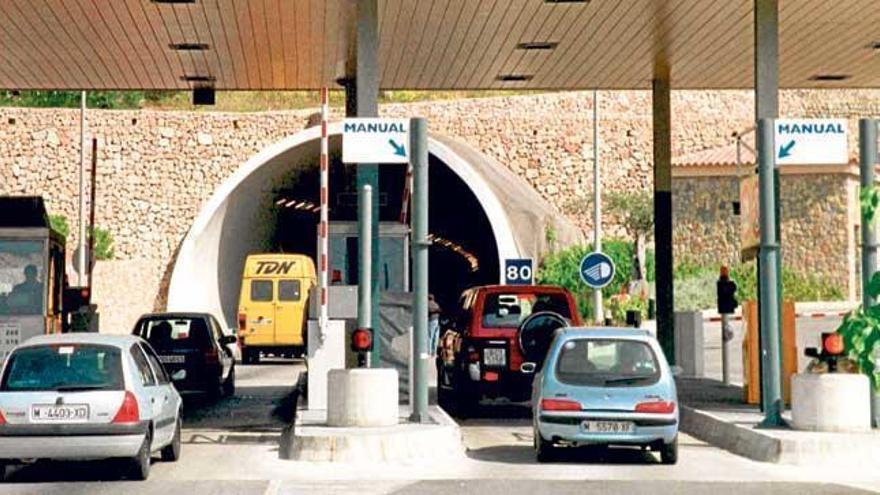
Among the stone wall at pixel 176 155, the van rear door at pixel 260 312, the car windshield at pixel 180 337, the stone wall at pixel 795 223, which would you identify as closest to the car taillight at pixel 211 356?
the car windshield at pixel 180 337

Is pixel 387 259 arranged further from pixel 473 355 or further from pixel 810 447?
pixel 810 447

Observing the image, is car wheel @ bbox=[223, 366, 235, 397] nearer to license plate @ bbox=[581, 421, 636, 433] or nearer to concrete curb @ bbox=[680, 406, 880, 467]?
concrete curb @ bbox=[680, 406, 880, 467]

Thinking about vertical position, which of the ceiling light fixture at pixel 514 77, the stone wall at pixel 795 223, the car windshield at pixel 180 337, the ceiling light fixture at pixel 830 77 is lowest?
the car windshield at pixel 180 337

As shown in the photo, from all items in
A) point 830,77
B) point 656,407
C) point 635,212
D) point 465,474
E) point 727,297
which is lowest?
point 465,474

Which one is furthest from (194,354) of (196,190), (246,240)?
(196,190)

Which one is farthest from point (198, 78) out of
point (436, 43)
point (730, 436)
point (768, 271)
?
point (730, 436)

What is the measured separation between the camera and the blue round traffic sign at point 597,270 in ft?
122

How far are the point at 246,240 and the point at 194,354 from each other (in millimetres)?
25568

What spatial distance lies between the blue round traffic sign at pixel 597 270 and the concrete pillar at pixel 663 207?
12.1 feet

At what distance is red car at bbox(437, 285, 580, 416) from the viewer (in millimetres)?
25344

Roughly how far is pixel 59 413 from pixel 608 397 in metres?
5.74

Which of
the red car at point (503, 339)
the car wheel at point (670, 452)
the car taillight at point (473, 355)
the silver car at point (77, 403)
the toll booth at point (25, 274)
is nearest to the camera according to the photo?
the silver car at point (77, 403)

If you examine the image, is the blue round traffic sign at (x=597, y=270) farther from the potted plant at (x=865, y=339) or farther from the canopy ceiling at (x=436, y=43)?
the potted plant at (x=865, y=339)

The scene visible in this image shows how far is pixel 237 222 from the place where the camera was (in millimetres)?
54719
